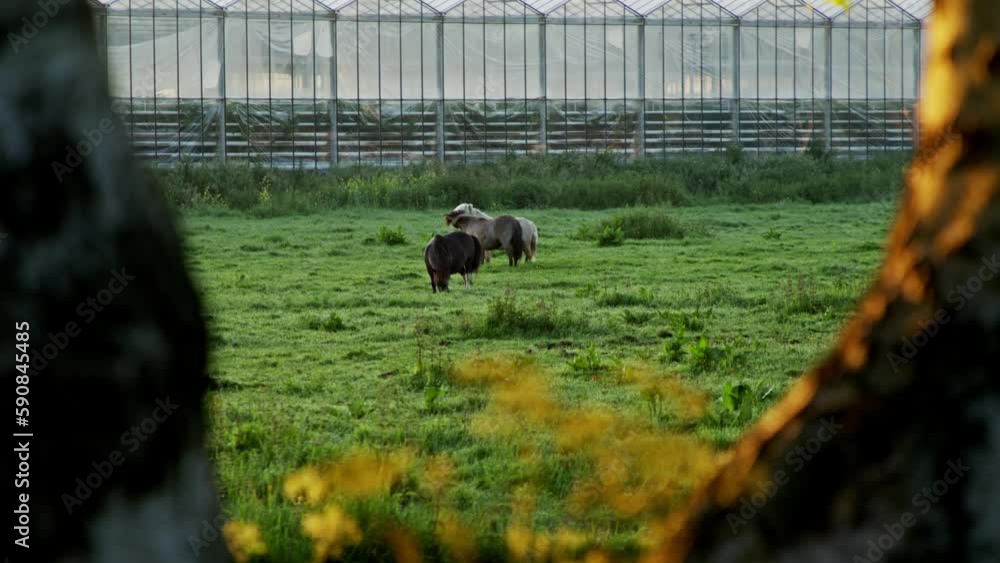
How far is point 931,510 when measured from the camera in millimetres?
1591

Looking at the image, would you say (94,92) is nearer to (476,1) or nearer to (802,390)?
(802,390)

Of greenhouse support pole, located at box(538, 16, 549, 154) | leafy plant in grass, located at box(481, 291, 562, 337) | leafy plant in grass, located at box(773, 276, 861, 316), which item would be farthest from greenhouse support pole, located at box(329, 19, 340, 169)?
leafy plant in grass, located at box(481, 291, 562, 337)

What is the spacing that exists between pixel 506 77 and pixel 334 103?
216 inches

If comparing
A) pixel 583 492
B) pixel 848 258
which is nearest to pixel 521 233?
pixel 848 258

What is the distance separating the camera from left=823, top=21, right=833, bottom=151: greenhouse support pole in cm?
4550

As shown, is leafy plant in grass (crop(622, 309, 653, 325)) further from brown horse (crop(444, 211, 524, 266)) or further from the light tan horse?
the light tan horse

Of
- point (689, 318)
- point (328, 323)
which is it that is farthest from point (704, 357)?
point (328, 323)

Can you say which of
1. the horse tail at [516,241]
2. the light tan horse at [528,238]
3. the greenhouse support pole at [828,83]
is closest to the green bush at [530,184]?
the greenhouse support pole at [828,83]

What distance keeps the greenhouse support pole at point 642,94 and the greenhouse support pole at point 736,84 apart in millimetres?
3025

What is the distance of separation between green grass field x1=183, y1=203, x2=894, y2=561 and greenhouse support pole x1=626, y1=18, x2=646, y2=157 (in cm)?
1843

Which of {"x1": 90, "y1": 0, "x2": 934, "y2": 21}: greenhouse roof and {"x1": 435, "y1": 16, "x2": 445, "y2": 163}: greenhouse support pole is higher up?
{"x1": 90, "y1": 0, "x2": 934, "y2": 21}: greenhouse roof

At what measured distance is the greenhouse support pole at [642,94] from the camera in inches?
1722

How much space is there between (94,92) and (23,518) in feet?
1.52

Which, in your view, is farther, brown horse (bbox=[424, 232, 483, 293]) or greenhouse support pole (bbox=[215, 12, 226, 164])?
greenhouse support pole (bbox=[215, 12, 226, 164])
